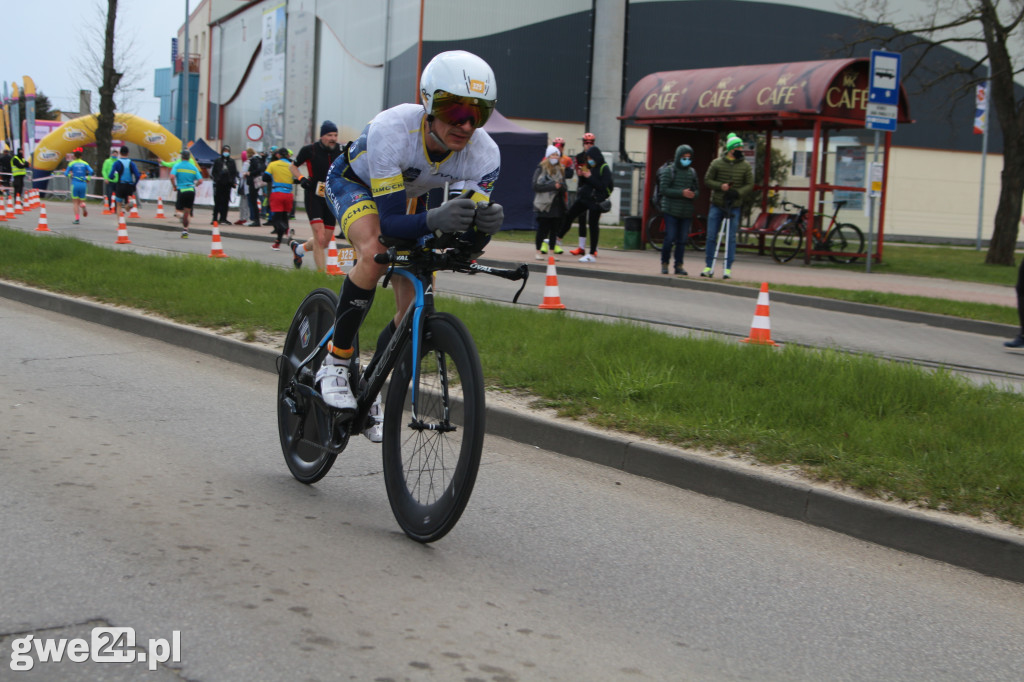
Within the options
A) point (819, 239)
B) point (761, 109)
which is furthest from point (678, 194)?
point (819, 239)

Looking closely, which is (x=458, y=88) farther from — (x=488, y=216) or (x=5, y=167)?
(x=5, y=167)

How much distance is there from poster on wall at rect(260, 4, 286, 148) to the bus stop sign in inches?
1449

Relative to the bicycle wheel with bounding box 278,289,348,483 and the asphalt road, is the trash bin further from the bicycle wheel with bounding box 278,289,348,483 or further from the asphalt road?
the bicycle wheel with bounding box 278,289,348,483

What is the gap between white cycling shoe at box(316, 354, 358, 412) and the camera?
4754 mm

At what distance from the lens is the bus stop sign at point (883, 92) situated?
1644 cm

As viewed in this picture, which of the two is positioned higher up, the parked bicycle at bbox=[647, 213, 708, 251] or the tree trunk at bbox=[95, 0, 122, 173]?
the tree trunk at bbox=[95, 0, 122, 173]

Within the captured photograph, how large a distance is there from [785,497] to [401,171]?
2365mm

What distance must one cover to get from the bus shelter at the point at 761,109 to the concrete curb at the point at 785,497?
1477 centimetres

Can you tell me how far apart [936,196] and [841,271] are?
2616 centimetres

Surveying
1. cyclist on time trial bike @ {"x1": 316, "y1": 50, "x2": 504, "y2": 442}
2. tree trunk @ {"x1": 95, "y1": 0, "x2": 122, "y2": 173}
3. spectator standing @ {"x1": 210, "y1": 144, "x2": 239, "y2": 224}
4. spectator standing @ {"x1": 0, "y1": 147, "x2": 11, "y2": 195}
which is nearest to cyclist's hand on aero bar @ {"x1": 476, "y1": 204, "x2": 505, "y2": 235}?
cyclist on time trial bike @ {"x1": 316, "y1": 50, "x2": 504, "y2": 442}

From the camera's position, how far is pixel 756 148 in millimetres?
23250

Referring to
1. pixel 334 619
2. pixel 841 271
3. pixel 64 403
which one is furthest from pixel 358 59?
pixel 334 619

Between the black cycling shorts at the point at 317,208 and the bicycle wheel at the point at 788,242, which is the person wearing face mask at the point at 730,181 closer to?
the bicycle wheel at the point at 788,242

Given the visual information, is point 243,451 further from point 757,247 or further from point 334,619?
point 757,247
